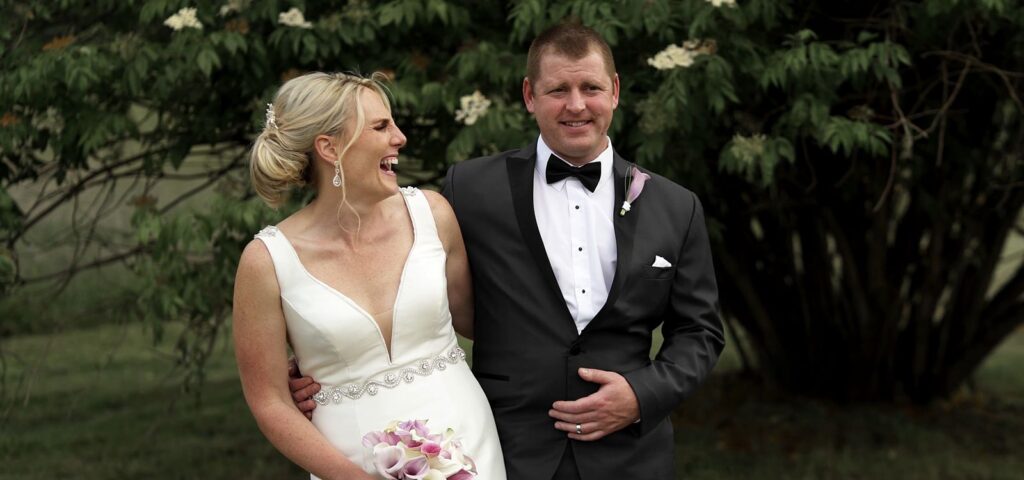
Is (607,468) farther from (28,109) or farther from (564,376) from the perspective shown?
(28,109)

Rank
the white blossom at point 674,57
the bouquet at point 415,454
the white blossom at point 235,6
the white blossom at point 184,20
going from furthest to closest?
1. the white blossom at point 235,6
2. the white blossom at point 184,20
3. the white blossom at point 674,57
4. the bouquet at point 415,454

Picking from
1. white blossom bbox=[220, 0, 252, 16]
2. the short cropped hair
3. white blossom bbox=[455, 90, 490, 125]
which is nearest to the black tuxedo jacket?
the short cropped hair

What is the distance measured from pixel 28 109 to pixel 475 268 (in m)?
3.39

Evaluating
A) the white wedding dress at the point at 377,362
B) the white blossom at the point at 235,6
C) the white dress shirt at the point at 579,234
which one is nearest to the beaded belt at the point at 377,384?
the white wedding dress at the point at 377,362

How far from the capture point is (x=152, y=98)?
5.83 meters

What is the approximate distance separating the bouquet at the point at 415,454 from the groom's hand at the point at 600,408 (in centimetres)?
31

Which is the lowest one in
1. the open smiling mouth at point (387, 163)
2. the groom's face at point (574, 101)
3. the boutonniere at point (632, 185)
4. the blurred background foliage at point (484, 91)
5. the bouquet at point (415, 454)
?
the blurred background foliage at point (484, 91)

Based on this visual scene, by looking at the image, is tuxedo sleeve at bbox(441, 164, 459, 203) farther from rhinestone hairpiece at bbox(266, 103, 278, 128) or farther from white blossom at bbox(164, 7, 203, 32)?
white blossom at bbox(164, 7, 203, 32)

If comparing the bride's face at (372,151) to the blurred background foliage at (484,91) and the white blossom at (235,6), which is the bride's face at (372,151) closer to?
the blurred background foliage at (484,91)

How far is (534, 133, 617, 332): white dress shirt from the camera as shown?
10.4ft

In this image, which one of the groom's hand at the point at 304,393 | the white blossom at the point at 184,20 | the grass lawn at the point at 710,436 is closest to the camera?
the groom's hand at the point at 304,393

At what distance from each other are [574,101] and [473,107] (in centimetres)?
221

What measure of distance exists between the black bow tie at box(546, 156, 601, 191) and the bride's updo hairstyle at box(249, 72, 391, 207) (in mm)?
428

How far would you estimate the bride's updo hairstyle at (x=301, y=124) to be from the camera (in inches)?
118
